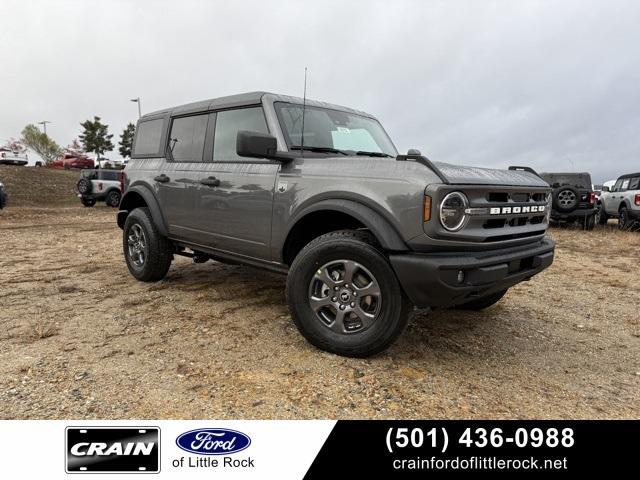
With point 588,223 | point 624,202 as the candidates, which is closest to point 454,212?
point 588,223

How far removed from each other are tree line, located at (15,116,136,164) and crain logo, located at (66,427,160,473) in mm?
47923

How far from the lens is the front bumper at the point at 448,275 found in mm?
2627

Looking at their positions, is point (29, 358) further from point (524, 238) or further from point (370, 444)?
point (524, 238)

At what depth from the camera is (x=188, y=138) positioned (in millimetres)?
4539

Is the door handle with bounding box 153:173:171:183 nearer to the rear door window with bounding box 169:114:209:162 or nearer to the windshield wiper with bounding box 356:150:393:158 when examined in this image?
the rear door window with bounding box 169:114:209:162

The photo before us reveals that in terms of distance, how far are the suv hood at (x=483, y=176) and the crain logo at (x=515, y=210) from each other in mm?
163

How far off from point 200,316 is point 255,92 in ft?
6.60

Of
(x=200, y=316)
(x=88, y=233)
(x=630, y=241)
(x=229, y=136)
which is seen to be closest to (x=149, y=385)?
(x=200, y=316)

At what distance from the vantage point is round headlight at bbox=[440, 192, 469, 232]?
2.69 meters

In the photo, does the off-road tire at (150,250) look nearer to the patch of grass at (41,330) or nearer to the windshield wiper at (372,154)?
the patch of grass at (41,330)

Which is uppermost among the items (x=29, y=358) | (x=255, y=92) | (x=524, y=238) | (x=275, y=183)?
(x=255, y=92)

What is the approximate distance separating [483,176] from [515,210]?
364 millimetres

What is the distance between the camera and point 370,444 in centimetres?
211

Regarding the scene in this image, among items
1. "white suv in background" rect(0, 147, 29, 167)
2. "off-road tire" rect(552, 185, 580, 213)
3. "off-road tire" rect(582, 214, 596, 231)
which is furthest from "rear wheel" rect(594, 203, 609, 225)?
"white suv in background" rect(0, 147, 29, 167)
